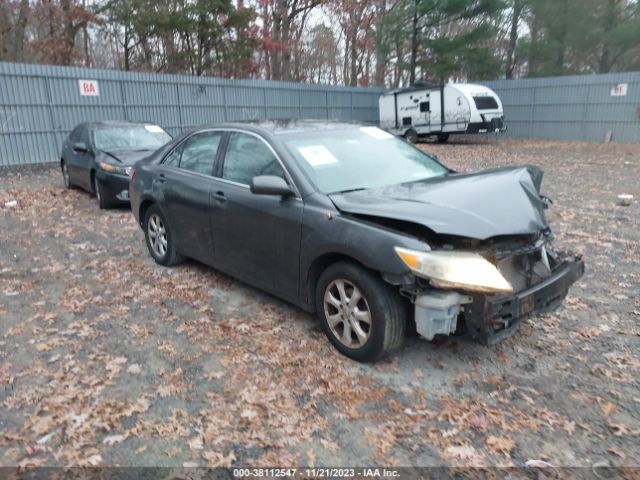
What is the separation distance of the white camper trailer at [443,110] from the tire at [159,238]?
686 inches

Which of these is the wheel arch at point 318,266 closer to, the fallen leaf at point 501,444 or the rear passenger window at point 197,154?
the fallen leaf at point 501,444

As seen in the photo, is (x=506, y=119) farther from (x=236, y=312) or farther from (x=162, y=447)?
(x=162, y=447)

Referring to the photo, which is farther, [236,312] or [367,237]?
[236,312]

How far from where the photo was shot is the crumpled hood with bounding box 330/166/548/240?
313 centimetres

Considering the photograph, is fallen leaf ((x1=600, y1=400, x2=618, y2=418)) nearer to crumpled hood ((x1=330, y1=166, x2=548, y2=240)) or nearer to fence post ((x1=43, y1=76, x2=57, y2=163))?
crumpled hood ((x1=330, y1=166, x2=548, y2=240))

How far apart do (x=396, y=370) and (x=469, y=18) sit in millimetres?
27362

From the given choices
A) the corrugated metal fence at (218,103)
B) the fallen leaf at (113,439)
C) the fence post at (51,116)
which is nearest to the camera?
the fallen leaf at (113,439)

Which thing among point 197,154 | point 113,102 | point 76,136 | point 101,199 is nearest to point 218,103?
point 113,102

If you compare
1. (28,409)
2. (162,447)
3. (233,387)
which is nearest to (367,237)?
(233,387)

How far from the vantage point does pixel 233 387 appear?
→ 3.35m

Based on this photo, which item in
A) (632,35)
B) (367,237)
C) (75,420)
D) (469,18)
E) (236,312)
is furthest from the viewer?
(469,18)

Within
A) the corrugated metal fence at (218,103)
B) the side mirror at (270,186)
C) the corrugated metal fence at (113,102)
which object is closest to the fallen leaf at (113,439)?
the side mirror at (270,186)

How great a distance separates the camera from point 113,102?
52.7 feet

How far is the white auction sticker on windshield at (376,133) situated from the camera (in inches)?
186
